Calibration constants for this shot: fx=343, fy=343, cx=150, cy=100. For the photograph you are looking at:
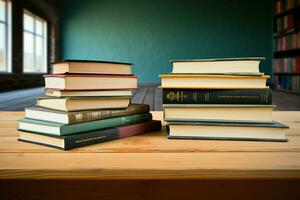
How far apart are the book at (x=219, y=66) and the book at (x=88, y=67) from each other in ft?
0.35

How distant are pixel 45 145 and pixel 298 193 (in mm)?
398

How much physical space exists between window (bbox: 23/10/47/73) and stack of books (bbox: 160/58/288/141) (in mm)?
6300

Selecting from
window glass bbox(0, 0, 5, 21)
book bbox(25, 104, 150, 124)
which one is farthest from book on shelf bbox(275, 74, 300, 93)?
book bbox(25, 104, 150, 124)

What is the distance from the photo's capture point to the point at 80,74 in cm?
→ 60

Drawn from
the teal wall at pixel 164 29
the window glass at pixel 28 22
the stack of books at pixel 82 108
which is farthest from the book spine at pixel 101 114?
the teal wall at pixel 164 29

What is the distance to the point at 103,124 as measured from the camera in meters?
0.61

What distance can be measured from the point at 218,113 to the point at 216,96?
3 centimetres

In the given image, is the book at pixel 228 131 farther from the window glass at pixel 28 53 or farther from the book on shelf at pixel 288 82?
the window glass at pixel 28 53

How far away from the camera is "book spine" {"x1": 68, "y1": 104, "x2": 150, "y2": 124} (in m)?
0.57

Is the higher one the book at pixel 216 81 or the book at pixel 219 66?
the book at pixel 219 66

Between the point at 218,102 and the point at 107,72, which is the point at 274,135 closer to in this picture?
the point at 218,102

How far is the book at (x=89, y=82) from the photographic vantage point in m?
0.59

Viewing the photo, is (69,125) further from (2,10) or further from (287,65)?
(287,65)

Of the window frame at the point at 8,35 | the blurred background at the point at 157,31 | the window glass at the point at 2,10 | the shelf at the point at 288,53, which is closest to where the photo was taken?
the window glass at the point at 2,10
